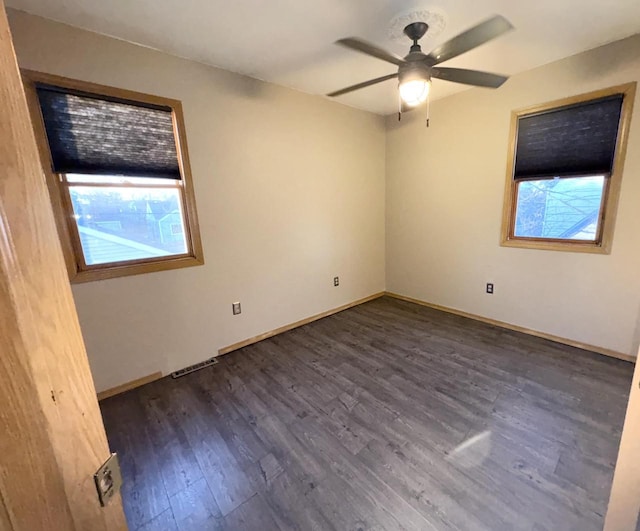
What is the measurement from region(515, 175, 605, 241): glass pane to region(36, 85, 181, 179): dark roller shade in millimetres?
3264

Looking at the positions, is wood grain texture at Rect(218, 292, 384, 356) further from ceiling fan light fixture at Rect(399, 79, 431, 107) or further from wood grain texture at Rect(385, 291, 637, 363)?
ceiling fan light fixture at Rect(399, 79, 431, 107)

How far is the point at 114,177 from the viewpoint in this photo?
2.09 metres

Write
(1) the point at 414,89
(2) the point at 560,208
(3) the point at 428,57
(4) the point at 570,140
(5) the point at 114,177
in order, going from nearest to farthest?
1. (3) the point at 428,57
2. (1) the point at 414,89
3. (5) the point at 114,177
4. (4) the point at 570,140
5. (2) the point at 560,208

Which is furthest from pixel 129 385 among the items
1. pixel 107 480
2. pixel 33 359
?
pixel 33 359

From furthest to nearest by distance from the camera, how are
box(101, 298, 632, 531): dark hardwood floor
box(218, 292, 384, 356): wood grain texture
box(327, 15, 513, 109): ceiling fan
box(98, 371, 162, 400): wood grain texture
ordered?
box(218, 292, 384, 356): wood grain texture, box(98, 371, 162, 400): wood grain texture, box(327, 15, 513, 109): ceiling fan, box(101, 298, 632, 531): dark hardwood floor

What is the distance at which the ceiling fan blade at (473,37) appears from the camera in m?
1.40

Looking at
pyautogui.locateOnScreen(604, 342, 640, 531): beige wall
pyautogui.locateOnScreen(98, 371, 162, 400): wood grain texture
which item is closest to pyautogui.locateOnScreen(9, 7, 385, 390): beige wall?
pyautogui.locateOnScreen(98, 371, 162, 400): wood grain texture

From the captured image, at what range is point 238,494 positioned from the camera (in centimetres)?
140

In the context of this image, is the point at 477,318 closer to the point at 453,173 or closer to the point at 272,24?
the point at 453,173

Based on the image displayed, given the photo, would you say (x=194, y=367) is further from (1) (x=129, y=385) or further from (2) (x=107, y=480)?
(2) (x=107, y=480)

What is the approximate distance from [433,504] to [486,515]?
22 centimetres

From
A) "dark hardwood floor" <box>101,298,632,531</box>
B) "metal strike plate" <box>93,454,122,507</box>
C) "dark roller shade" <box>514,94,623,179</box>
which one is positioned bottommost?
"dark hardwood floor" <box>101,298,632,531</box>

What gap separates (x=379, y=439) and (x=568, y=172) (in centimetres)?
272

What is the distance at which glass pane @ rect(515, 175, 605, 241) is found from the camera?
247 centimetres
